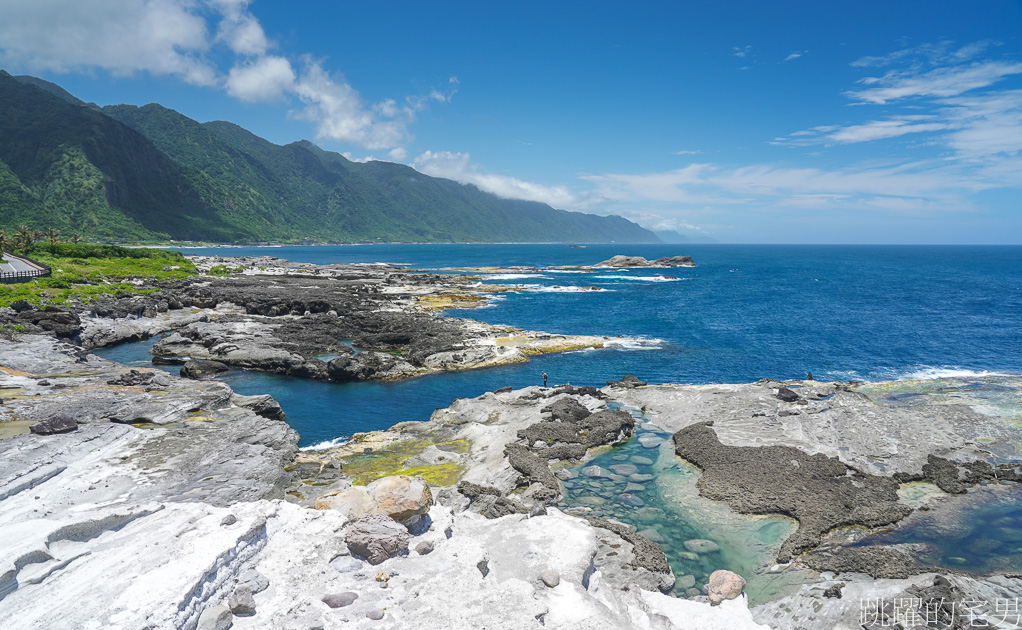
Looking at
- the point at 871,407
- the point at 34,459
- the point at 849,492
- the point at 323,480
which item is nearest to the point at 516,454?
the point at 323,480

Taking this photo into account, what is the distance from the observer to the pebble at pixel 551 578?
13.3 metres

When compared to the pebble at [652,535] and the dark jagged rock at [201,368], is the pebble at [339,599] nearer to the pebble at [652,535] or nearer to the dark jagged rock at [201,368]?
the pebble at [652,535]

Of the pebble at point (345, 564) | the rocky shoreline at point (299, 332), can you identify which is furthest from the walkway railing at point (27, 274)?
the pebble at point (345, 564)

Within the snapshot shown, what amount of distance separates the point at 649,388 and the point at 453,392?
15901mm

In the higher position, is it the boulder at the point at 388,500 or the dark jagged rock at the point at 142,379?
the boulder at the point at 388,500

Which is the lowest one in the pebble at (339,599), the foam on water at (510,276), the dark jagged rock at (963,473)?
the dark jagged rock at (963,473)

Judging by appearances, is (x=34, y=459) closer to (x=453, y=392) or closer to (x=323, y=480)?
(x=323, y=480)

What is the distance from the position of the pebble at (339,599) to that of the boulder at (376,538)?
4.94 ft

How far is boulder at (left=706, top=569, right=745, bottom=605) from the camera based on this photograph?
14578mm

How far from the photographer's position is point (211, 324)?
180 feet

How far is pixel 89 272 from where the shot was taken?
258 feet

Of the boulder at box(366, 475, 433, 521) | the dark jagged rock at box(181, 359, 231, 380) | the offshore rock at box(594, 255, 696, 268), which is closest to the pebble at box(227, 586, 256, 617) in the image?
the boulder at box(366, 475, 433, 521)

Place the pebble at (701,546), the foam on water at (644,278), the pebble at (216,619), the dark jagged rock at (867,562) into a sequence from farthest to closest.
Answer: the foam on water at (644,278) < the pebble at (701,546) < the dark jagged rock at (867,562) < the pebble at (216,619)

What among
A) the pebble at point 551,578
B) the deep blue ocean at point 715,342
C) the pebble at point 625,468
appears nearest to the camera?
the pebble at point 551,578
